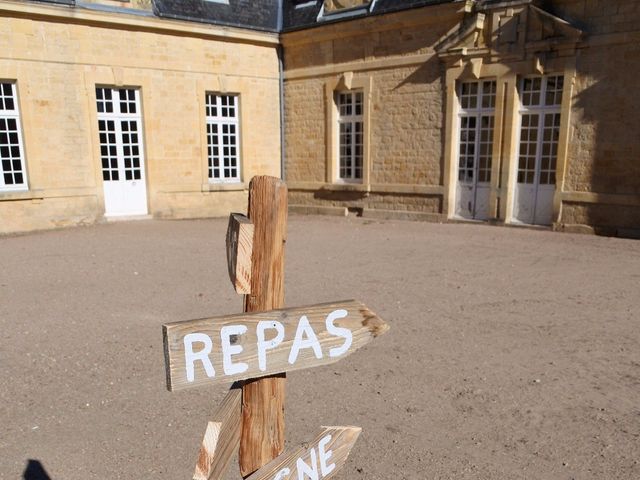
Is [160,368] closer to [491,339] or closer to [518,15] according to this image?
[491,339]

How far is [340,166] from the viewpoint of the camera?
1469 cm

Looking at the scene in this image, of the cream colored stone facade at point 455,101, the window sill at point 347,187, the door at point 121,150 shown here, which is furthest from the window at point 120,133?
the window sill at point 347,187

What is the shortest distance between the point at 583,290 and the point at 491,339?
95.7 inches

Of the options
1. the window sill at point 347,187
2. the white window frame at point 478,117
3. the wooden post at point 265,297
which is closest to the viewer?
the wooden post at point 265,297

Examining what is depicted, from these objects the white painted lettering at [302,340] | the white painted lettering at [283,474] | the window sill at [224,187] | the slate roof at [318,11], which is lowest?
the white painted lettering at [283,474]

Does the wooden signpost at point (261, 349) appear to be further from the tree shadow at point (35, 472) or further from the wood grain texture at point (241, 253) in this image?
the tree shadow at point (35, 472)

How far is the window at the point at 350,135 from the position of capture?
1409 cm

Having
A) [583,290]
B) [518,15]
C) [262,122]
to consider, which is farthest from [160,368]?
[262,122]

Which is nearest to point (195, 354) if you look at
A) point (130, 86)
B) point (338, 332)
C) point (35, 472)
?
point (338, 332)

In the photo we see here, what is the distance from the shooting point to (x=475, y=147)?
479 inches

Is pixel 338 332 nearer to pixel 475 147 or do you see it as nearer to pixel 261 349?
pixel 261 349

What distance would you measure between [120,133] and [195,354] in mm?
12603

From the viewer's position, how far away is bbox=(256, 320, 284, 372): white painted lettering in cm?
161

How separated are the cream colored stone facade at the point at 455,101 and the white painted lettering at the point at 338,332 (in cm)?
1030
